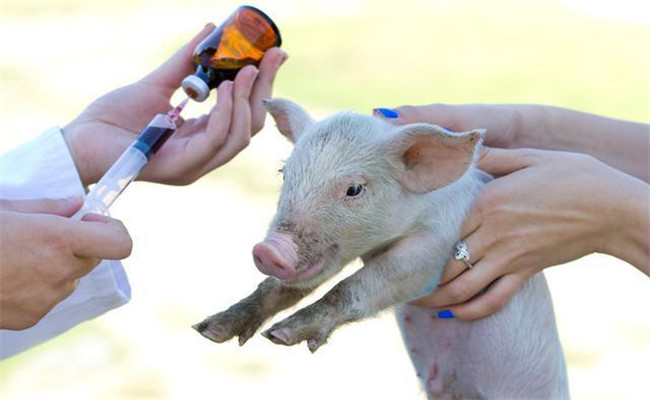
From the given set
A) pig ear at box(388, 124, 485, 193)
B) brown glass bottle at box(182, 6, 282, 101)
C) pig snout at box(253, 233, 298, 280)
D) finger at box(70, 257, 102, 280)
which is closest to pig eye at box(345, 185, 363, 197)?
pig ear at box(388, 124, 485, 193)

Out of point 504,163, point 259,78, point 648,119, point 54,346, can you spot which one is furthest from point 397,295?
point 648,119

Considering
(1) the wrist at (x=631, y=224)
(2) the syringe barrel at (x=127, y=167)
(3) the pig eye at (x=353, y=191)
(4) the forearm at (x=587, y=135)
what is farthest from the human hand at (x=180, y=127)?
(1) the wrist at (x=631, y=224)

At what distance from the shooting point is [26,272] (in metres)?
1.94

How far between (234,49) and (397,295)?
73cm

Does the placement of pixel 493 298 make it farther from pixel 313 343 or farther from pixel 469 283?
pixel 313 343

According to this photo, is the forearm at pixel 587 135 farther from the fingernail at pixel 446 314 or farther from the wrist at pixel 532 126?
the fingernail at pixel 446 314

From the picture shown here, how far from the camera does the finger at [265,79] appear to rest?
8.15 ft

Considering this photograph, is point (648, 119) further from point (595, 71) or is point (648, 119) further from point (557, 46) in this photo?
point (557, 46)

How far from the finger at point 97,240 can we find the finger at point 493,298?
0.89 meters

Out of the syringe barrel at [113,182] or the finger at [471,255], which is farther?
the finger at [471,255]

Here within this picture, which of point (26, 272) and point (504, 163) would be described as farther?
point (504, 163)

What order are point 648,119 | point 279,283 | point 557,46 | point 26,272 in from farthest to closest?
point 557,46, point 648,119, point 279,283, point 26,272

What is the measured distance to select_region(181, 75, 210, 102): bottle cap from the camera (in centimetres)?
241

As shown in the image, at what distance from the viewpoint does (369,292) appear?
89.3 inches
